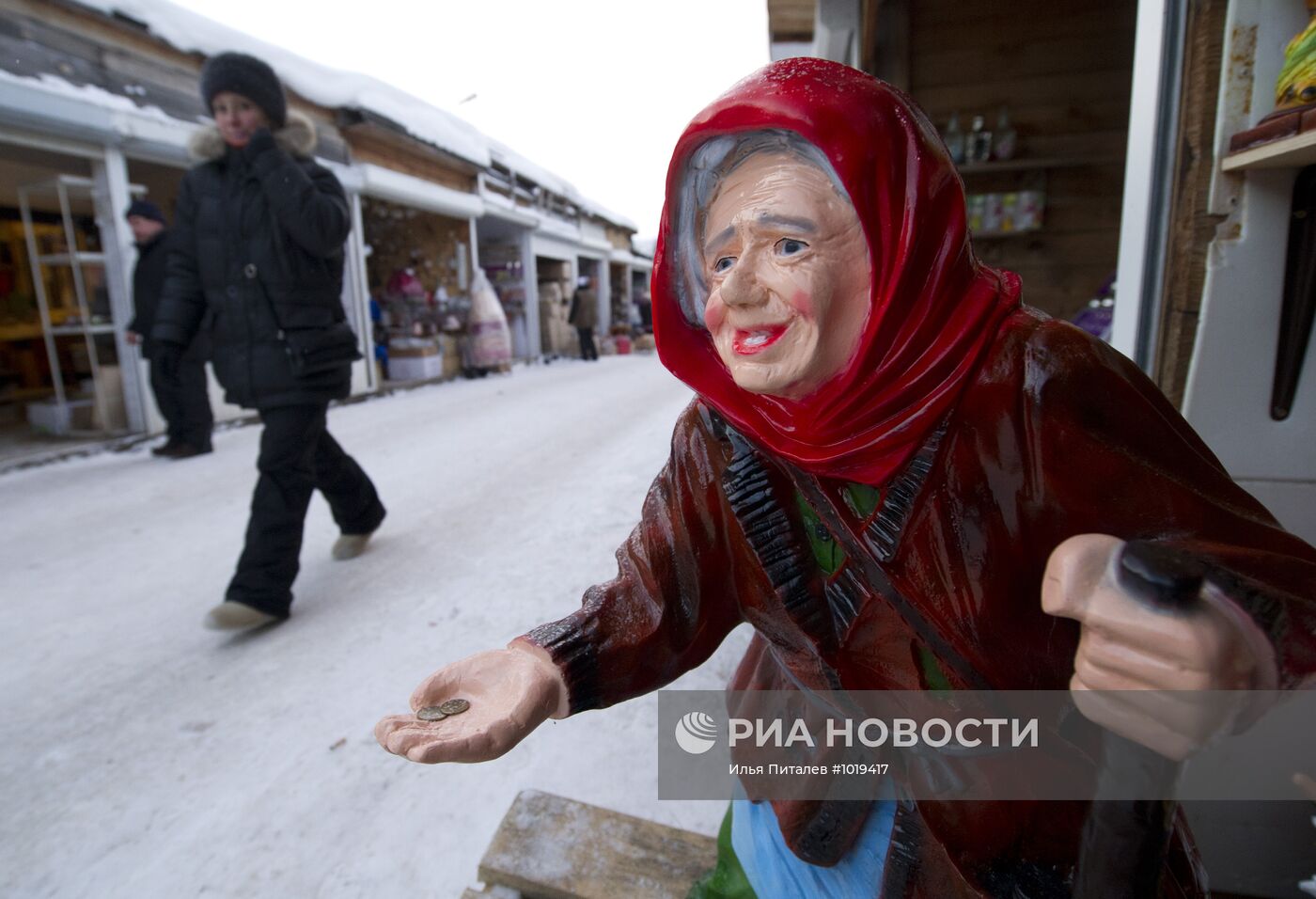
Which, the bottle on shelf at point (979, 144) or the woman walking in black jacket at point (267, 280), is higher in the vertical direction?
the bottle on shelf at point (979, 144)

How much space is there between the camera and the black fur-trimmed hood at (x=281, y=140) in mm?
2535

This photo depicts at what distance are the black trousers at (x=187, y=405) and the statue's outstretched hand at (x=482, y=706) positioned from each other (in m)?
5.09

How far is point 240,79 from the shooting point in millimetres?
2414

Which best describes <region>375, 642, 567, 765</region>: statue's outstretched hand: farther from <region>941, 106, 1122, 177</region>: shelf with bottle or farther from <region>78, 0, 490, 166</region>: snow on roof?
<region>78, 0, 490, 166</region>: snow on roof

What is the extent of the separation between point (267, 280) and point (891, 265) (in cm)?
244

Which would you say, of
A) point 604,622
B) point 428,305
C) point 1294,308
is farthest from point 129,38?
point 1294,308

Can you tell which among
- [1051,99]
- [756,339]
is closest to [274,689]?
[756,339]

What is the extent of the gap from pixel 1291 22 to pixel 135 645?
328 centimetres

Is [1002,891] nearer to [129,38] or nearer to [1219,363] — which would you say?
[1219,363]

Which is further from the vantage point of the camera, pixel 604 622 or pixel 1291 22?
pixel 1291 22

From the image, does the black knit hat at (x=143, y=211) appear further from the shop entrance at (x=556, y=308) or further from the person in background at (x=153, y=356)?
the shop entrance at (x=556, y=308)

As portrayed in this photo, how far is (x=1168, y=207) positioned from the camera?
1.42 meters

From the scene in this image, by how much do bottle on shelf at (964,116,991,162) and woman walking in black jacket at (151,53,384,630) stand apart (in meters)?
2.81

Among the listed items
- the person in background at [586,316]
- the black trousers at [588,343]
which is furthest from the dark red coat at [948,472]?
the black trousers at [588,343]
